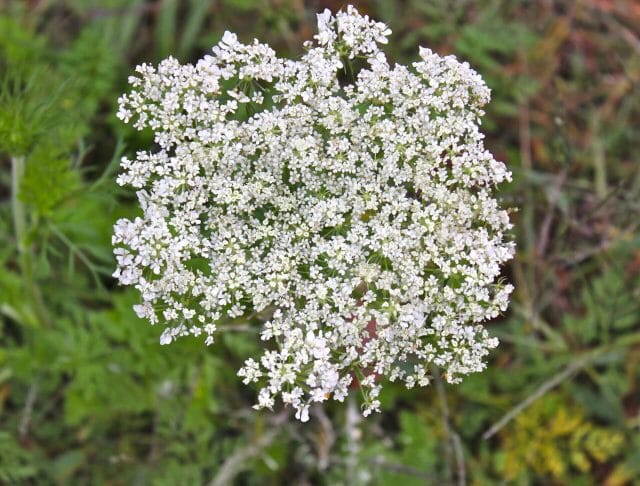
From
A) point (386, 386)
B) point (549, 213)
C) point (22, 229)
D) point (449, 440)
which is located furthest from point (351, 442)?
point (22, 229)

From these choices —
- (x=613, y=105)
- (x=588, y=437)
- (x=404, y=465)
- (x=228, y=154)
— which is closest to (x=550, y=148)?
(x=613, y=105)

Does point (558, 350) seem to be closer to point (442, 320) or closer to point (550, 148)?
point (550, 148)

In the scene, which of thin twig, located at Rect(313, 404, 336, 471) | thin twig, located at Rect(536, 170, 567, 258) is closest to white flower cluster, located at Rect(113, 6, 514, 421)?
thin twig, located at Rect(313, 404, 336, 471)

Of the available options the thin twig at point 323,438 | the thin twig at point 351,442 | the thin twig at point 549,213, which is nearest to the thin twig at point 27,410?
the thin twig at point 323,438

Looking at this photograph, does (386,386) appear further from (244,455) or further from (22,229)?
(22,229)

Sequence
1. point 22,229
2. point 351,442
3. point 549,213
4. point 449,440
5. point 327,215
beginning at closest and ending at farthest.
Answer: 1. point 327,215
2. point 22,229
3. point 449,440
4. point 351,442
5. point 549,213

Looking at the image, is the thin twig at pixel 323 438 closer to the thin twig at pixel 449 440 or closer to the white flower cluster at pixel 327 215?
the thin twig at pixel 449 440
